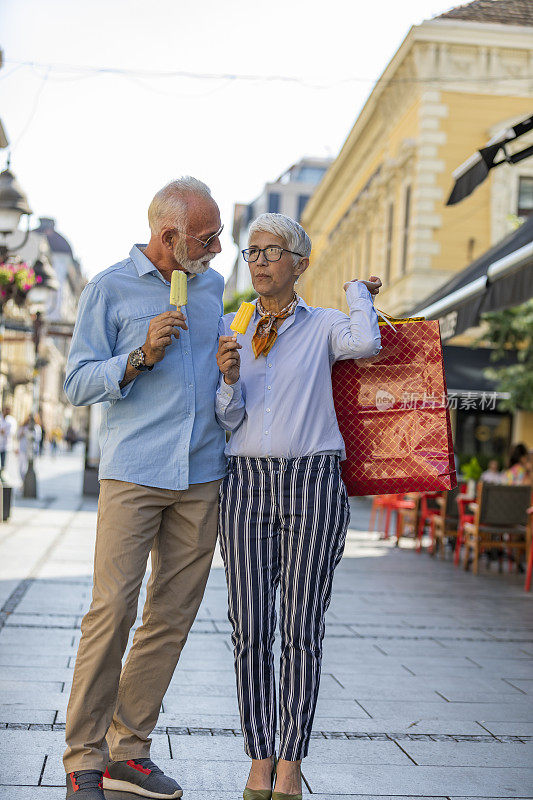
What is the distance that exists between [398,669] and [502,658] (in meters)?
0.92

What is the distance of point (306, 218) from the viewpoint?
46.3 metres

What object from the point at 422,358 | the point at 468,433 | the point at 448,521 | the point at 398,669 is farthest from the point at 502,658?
the point at 468,433

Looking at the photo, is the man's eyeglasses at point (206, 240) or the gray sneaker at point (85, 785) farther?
the man's eyeglasses at point (206, 240)

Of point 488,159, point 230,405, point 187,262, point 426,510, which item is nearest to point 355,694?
point 230,405

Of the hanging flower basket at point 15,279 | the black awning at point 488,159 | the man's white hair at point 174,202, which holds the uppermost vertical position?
the black awning at point 488,159

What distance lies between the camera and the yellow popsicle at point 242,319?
334 cm

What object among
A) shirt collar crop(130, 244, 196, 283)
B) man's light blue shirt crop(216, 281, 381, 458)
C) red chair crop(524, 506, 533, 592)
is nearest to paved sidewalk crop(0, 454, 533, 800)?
red chair crop(524, 506, 533, 592)

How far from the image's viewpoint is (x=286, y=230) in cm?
341

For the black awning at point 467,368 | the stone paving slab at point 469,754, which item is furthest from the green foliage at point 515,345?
the stone paving slab at point 469,754

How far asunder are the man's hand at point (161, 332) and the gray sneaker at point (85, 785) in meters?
1.29

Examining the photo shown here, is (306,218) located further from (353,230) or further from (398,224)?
(398,224)

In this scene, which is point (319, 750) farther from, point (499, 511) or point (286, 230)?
point (499, 511)

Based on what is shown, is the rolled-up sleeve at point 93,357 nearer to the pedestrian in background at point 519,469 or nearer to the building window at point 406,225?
the pedestrian in background at point 519,469

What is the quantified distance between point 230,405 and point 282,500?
Answer: 35 centimetres
